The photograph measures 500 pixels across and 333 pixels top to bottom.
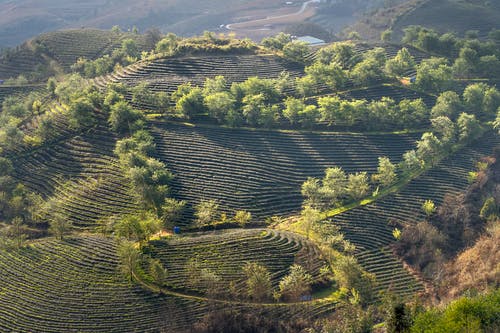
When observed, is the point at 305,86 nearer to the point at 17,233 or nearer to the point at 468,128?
the point at 468,128

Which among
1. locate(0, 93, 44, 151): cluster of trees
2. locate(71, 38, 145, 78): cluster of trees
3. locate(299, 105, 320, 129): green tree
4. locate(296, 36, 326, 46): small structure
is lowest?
locate(299, 105, 320, 129): green tree

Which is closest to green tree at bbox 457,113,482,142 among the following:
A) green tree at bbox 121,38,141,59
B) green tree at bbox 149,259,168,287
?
green tree at bbox 149,259,168,287

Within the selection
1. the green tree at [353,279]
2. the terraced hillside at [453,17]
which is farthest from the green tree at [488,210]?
the terraced hillside at [453,17]

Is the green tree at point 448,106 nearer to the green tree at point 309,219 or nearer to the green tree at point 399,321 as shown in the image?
the green tree at point 309,219

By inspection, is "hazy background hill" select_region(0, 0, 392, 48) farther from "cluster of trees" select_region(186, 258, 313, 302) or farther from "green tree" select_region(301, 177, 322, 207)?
"cluster of trees" select_region(186, 258, 313, 302)

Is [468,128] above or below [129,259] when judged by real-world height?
below

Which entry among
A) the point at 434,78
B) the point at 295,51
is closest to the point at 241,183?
the point at 295,51
